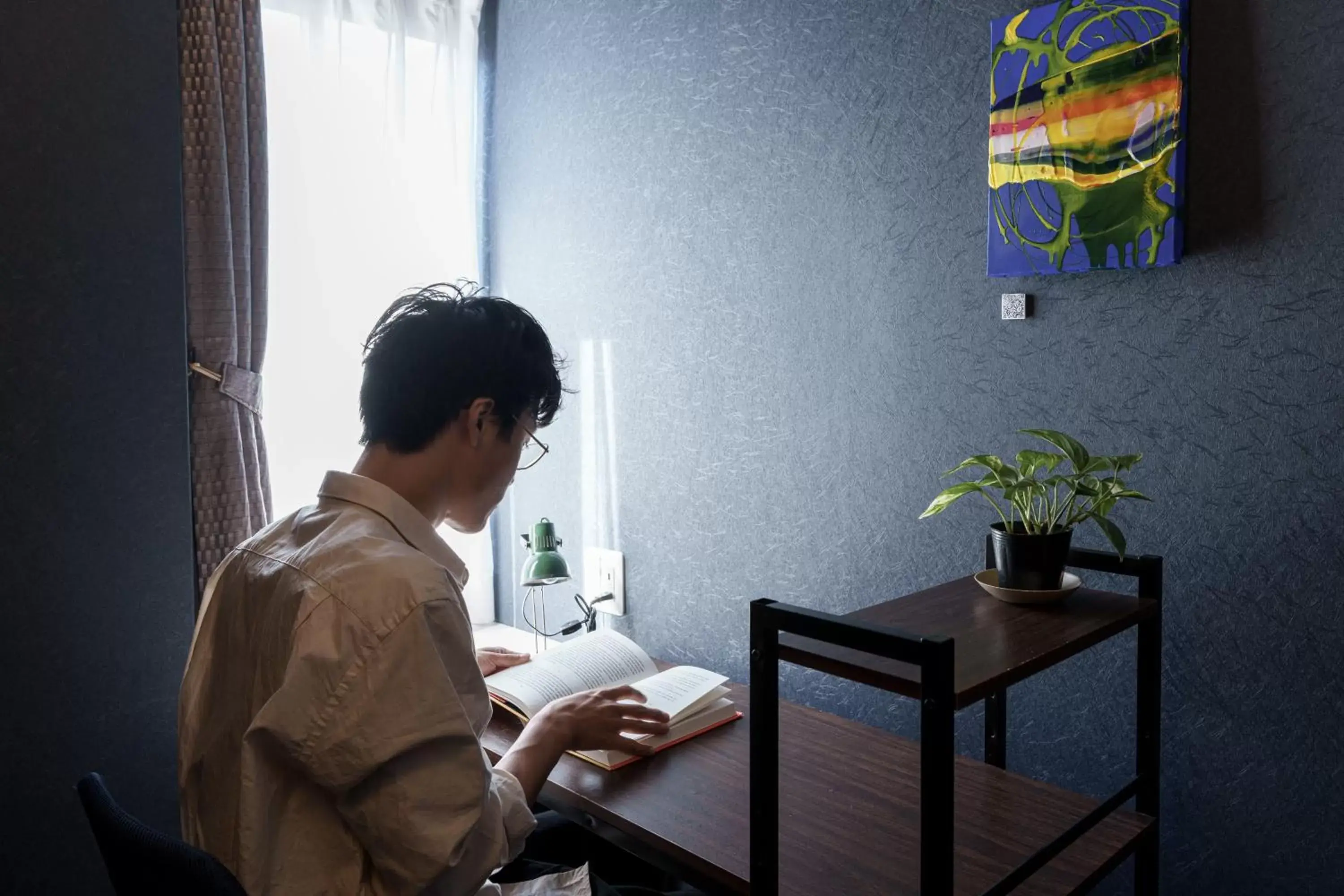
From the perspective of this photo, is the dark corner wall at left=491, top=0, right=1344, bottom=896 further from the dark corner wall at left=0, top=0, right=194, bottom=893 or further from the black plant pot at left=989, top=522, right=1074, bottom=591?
the dark corner wall at left=0, top=0, right=194, bottom=893

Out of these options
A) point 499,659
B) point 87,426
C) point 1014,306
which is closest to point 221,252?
point 87,426

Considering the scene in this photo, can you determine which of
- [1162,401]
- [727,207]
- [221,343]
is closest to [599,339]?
[727,207]

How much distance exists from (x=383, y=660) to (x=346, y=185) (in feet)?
5.62

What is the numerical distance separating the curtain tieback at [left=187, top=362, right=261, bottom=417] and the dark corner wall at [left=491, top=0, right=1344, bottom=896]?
0.69 m

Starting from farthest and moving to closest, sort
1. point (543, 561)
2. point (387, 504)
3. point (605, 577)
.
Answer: point (605, 577) < point (543, 561) < point (387, 504)

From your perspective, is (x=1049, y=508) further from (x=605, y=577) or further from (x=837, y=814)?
(x=605, y=577)

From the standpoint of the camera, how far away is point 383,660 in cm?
88

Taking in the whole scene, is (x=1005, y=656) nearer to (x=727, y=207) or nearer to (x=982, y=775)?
(x=982, y=775)

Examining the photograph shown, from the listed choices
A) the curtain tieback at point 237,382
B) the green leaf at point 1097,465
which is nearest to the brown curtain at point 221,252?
the curtain tieback at point 237,382

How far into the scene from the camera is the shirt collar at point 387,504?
1.06 meters

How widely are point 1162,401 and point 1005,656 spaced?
543mm

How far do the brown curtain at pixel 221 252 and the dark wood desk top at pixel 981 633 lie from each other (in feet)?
4.55

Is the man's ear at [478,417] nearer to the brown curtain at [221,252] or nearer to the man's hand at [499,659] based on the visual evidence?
the man's hand at [499,659]

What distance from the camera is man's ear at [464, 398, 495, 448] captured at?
1105 millimetres
